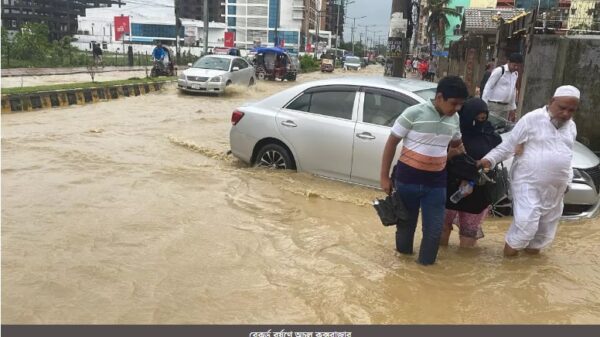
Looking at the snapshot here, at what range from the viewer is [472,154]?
13.8ft

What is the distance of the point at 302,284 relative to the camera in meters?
3.97

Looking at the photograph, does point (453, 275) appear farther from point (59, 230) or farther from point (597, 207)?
point (59, 230)

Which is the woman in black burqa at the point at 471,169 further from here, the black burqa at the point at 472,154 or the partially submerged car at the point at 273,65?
the partially submerged car at the point at 273,65

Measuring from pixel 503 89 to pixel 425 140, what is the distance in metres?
5.24

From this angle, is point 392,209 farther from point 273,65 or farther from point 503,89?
point 273,65

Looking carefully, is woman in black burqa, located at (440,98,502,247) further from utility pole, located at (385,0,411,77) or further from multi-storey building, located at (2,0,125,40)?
multi-storey building, located at (2,0,125,40)

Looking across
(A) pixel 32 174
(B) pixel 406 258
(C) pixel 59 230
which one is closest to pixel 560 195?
(B) pixel 406 258

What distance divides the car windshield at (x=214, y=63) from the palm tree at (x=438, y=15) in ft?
100

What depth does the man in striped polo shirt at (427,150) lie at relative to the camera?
3.72 m

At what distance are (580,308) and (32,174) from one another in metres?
6.41

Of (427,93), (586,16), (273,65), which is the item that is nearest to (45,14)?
(273,65)

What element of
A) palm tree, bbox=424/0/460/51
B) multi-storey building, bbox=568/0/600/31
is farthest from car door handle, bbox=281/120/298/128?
palm tree, bbox=424/0/460/51

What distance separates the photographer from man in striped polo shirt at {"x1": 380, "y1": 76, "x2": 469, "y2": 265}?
12.2ft

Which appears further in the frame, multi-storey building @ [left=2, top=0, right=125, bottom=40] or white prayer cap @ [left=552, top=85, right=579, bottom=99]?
multi-storey building @ [left=2, top=0, right=125, bottom=40]
